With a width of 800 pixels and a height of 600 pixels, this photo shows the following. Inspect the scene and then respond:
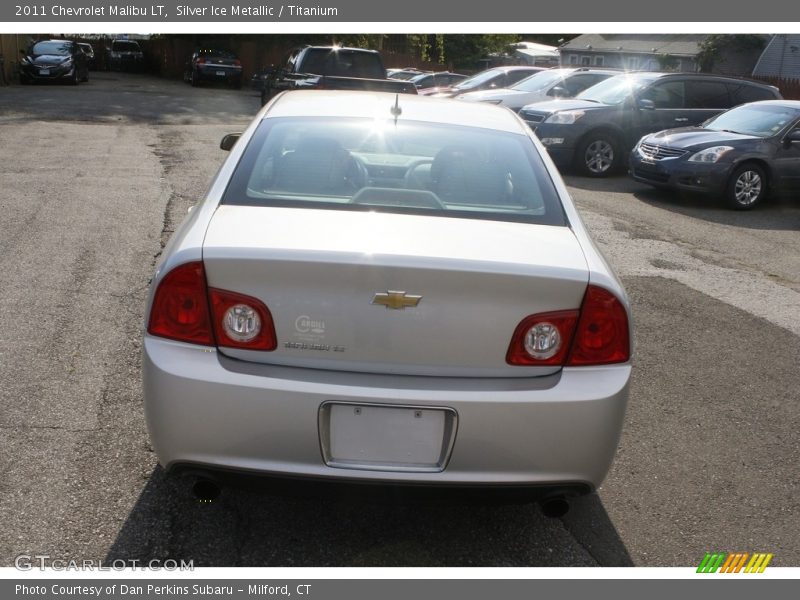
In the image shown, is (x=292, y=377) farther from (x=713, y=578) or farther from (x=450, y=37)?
(x=450, y=37)

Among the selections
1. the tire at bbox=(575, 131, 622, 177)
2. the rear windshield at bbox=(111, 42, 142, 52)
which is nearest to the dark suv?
the tire at bbox=(575, 131, 622, 177)

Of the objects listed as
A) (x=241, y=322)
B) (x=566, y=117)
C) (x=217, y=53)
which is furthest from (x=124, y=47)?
(x=241, y=322)

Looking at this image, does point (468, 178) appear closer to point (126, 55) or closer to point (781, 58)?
point (126, 55)

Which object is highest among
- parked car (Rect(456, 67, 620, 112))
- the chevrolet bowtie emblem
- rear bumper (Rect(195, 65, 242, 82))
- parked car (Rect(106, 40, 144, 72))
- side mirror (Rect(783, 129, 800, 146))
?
the chevrolet bowtie emblem

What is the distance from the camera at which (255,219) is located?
3.09 metres

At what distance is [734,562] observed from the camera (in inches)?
131

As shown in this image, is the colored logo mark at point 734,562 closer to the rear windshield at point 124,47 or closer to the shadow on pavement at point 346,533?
the shadow on pavement at point 346,533

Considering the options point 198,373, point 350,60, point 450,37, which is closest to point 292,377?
point 198,373

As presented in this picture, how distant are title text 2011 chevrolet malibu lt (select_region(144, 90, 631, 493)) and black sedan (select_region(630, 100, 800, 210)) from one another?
Answer: 9381 millimetres

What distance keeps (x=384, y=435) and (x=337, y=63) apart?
15027mm

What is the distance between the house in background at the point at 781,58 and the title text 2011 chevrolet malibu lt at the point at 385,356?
4241cm

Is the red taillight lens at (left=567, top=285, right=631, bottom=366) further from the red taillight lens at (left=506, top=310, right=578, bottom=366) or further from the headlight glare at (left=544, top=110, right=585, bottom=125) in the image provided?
the headlight glare at (left=544, top=110, right=585, bottom=125)

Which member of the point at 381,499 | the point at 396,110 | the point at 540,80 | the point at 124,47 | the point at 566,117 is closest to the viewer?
the point at 381,499

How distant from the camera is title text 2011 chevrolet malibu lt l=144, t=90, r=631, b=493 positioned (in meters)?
2.77
